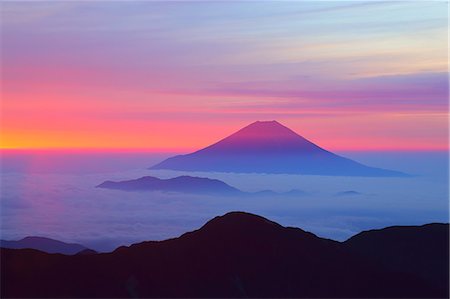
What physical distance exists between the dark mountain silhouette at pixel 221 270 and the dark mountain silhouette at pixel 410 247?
376cm

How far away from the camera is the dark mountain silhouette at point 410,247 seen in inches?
1101

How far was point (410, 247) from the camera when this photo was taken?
29.1 m

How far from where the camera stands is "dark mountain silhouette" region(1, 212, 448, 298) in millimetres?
21250

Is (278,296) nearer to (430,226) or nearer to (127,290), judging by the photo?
(127,290)

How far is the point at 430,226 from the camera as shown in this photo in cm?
3005

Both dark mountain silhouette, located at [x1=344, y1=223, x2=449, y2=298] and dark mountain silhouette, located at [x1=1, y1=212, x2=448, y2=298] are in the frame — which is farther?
dark mountain silhouette, located at [x1=344, y1=223, x2=449, y2=298]

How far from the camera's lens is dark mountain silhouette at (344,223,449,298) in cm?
2795

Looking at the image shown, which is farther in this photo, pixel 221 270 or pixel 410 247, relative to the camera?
pixel 410 247

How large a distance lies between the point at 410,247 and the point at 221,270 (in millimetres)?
10495

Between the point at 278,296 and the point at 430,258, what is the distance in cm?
956

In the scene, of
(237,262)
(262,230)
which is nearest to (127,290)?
(237,262)

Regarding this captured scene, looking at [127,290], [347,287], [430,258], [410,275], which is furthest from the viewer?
[430,258]

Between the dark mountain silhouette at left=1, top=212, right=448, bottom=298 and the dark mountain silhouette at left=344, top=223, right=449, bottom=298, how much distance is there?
376 cm

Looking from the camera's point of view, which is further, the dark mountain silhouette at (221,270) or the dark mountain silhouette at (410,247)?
the dark mountain silhouette at (410,247)
